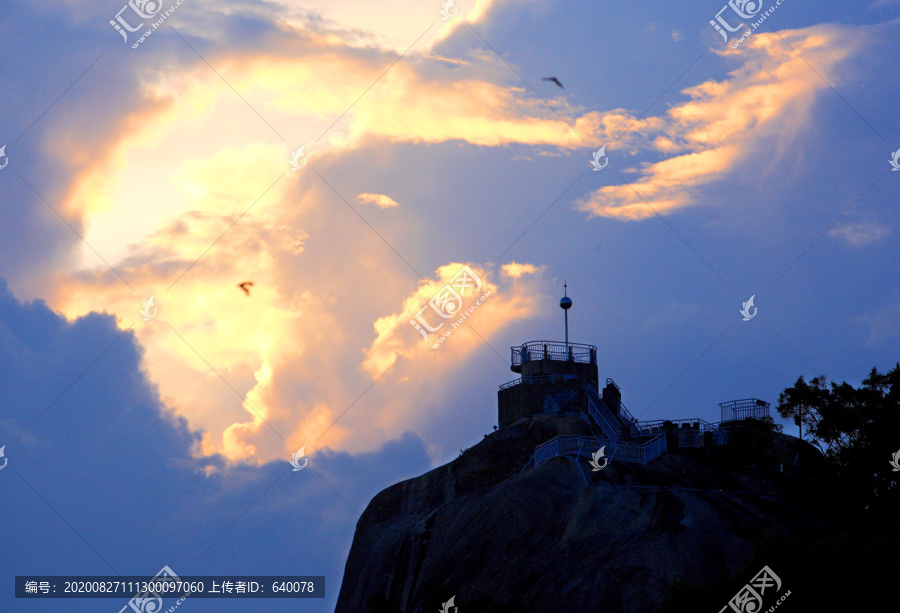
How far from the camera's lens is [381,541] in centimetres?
5578

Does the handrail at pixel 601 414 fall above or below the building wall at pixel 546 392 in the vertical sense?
below

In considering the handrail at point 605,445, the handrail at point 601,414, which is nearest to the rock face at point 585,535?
the handrail at point 605,445

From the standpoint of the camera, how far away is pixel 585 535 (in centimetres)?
4225

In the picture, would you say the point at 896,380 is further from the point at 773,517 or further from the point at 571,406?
the point at 571,406

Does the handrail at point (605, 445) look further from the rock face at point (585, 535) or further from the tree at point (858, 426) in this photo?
the tree at point (858, 426)

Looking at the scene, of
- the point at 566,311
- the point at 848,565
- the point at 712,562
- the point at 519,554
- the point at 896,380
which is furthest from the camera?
the point at 566,311

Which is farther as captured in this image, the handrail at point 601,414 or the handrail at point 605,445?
the handrail at point 601,414

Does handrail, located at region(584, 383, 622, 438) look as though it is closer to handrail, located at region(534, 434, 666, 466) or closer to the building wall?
the building wall

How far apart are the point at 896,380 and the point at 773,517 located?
479 inches

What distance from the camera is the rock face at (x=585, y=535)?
3916 centimetres

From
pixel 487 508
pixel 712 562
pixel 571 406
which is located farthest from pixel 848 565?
pixel 571 406

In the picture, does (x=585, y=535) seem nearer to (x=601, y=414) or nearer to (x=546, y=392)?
(x=601, y=414)

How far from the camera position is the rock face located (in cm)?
3916

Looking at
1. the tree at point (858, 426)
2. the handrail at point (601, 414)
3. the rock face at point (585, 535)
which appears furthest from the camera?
the handrail at point (601, 414)
